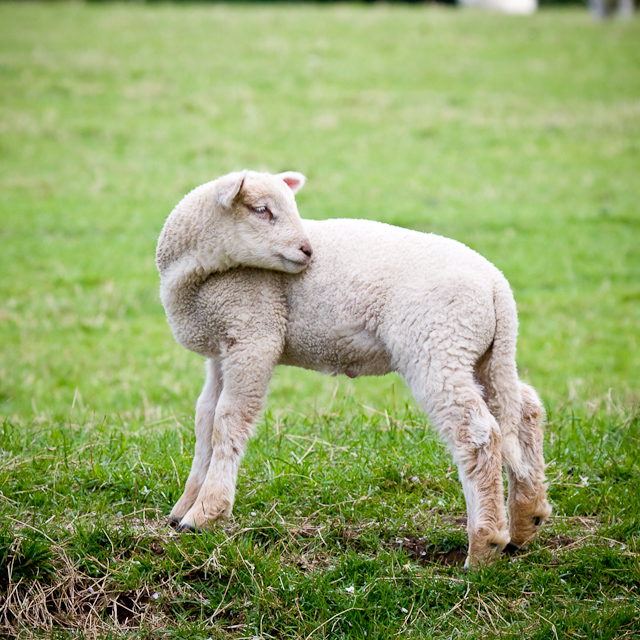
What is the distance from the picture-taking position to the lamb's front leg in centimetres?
375

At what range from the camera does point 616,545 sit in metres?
3.85

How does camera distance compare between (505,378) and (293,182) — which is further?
(293,182)

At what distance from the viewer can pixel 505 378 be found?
12.1 feet

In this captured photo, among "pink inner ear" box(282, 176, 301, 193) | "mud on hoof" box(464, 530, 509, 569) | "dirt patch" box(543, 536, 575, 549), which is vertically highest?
"pink inner ear" box(282, 176, 301, 193)

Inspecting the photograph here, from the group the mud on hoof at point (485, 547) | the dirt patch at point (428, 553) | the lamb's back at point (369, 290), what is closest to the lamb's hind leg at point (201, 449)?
the lamb's back at point (369, 290)

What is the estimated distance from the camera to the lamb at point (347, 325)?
139 inches

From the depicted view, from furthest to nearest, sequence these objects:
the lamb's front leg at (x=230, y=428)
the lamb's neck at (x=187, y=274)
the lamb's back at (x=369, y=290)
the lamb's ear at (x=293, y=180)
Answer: the lamb's ear at (x=293, y=180) → the lamb's neck at (x=187, y=274) → the lamb's front leg at (x=230, y=428) → the lamb's back at (x=369, y=290)

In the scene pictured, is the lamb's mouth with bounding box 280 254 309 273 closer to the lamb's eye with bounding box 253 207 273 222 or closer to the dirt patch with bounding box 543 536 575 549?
the lamb's eye with bounding box 253 207 273 222

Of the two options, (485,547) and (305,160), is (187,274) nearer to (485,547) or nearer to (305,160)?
(485,547)

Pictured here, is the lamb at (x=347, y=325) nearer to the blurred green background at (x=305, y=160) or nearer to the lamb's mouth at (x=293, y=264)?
the lamb's mouth at (x=293, y=264)

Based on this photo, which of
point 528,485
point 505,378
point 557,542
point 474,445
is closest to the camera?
point 474,445

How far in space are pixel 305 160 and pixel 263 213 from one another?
37.6ft

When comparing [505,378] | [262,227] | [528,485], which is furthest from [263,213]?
[528,485]

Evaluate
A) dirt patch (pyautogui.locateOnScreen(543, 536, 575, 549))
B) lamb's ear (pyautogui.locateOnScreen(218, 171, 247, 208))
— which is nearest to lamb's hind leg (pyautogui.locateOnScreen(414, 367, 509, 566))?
dirt patch (pyautogui.locateOnScreen(543, 536, 575, 549))
